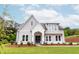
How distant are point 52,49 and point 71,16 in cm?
44

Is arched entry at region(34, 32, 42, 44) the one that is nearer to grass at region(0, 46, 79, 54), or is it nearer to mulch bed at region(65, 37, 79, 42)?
grass at region(0, 46, 79, 54)

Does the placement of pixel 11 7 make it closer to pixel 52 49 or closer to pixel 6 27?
pixel 6 27

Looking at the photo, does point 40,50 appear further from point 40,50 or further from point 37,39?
point 37,39

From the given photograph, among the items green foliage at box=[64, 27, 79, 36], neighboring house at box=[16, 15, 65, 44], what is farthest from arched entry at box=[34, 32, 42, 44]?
green foliage at box=[64, 27, 79, 36]

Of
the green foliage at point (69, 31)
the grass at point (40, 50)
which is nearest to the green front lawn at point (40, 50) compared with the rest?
the grass at point (40, 50)

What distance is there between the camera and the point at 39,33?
267 inches

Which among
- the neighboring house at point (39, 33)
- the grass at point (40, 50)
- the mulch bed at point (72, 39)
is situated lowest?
the grass at point (40, 50)

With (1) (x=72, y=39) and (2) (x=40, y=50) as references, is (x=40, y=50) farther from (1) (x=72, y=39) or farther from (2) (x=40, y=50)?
(1) (x=72, y=39)

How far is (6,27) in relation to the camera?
678 cm

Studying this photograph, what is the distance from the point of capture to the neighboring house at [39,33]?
22.2ft

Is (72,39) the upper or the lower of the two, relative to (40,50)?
upper

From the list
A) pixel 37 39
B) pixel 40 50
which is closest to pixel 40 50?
Result: pixel 40 50

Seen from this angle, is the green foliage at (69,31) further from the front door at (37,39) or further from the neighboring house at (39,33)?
the front door at (37,39)
